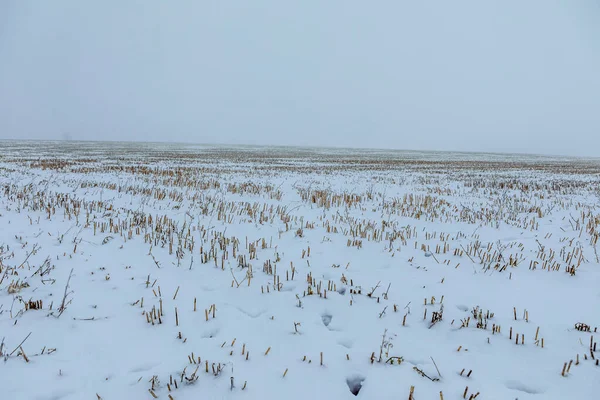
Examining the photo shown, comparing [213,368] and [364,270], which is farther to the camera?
[364,270]

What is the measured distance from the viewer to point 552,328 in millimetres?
3609

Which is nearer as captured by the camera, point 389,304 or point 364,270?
point 389,304

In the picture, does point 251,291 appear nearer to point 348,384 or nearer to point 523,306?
point 348,384

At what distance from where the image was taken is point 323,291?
440 cm

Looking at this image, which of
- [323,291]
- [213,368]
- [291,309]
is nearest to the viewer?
[213,368]

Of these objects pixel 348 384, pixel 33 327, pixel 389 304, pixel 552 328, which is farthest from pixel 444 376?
pixel 33 327

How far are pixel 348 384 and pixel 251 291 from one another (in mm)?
2007

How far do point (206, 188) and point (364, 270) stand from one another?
9041 millimetres

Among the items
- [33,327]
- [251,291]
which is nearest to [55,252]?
[33,327]

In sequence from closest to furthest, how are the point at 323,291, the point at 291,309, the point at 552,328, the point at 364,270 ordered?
the point at 552,328
the point at 291,309
the point at 323,291
the point at 364,270

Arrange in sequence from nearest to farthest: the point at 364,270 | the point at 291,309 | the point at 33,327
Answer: the point at 33,327, the point at 291,309, the point at 364,270

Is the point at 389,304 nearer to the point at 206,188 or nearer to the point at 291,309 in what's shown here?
the point at 291,309

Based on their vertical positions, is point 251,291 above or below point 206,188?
below

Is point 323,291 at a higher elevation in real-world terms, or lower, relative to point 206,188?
lower
